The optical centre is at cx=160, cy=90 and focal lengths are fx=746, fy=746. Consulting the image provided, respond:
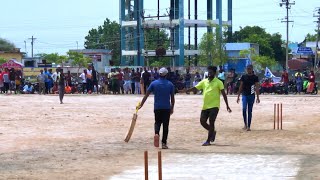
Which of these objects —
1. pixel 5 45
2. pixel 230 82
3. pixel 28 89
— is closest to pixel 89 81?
pixel 28 89

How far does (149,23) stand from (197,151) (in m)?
59.1

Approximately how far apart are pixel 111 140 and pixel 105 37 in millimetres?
129859

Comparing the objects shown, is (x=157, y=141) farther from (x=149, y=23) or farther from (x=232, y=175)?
(x=149, y=23)

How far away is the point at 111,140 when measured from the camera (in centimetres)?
1712

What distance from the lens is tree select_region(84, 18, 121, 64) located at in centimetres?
14300

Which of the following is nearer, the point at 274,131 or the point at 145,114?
the point at 274,131

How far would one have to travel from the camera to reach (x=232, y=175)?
38.6 feet

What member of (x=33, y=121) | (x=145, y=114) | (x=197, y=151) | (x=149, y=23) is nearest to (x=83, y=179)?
(x=197, y=151)

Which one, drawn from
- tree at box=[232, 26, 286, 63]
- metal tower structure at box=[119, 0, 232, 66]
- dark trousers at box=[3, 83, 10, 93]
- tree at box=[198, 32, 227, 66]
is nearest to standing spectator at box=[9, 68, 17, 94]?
dark trousers at box=[3, 83, 10, 93]

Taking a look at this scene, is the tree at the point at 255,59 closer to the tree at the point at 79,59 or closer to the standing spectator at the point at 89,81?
the tree at the point at 79,59

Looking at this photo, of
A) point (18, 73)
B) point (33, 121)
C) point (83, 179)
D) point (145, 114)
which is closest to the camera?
point (83, 179)

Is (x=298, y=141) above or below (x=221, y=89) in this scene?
below

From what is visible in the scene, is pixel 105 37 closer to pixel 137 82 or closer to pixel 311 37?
pixel 311 37

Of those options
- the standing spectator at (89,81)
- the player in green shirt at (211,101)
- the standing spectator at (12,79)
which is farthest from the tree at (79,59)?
the player in green shirt at (211,101)
